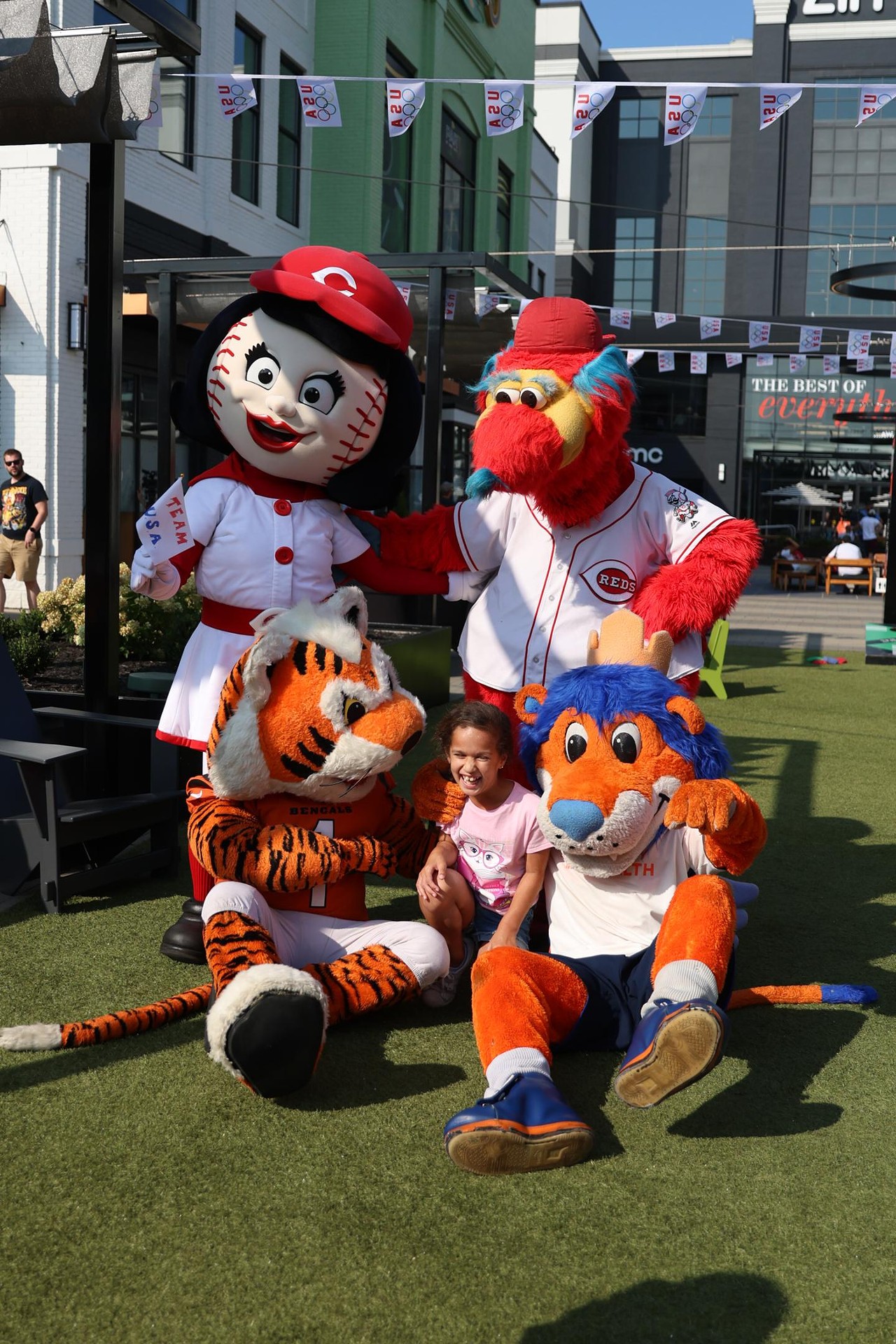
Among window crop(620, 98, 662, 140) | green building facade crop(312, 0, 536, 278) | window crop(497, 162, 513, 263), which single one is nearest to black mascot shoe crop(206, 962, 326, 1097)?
green building facade crop(312, 0, 536, 278)

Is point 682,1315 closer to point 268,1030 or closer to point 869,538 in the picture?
point 268,1030

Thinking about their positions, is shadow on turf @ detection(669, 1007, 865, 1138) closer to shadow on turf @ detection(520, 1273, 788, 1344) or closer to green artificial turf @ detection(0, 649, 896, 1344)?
green artificial turf @ detection(0, 649, 896, 1344)

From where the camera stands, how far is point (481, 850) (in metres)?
3.38

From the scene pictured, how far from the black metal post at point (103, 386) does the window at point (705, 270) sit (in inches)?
1224

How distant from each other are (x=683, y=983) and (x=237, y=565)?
1.68 metres

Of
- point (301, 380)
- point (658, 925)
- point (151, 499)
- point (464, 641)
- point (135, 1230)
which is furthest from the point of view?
point (151, 499)

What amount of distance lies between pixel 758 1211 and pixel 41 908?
254 cm

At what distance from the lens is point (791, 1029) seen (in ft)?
10.7

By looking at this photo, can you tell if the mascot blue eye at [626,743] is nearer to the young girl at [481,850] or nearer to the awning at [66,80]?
the young girl at [481,850]

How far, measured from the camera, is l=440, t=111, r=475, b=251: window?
20.6m

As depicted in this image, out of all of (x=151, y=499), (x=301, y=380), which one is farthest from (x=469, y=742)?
(x=151, y=499)

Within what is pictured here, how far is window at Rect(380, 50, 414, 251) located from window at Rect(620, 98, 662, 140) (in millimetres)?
17209

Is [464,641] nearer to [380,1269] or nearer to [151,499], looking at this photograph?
[380,1269]

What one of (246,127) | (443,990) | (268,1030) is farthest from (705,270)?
(268,1030)
